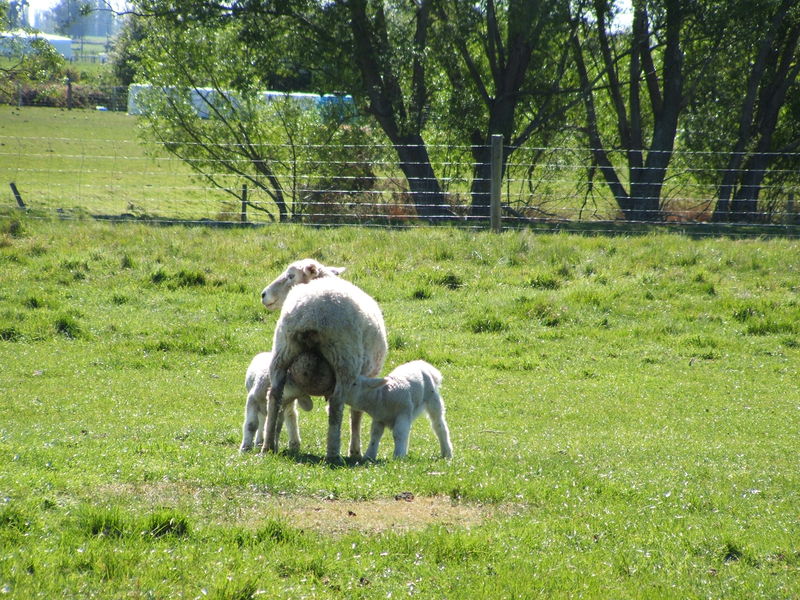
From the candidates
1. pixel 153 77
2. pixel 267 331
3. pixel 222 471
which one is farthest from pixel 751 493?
pixel 153 77

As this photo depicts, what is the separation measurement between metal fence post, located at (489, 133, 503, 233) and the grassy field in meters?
0.83

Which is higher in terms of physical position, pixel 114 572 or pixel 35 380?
pixel 114 572

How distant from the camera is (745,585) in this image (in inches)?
191

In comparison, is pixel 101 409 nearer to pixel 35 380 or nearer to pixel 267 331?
pixel 35 380

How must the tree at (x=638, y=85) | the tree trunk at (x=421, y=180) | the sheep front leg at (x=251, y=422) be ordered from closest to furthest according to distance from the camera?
1. the sheep front leg at (x=251, y=422)
2. the tree trunk at (x=421, y=180)
3. the tree at (x=638, y=85)

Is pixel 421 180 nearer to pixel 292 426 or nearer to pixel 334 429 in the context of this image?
pixel 292 426

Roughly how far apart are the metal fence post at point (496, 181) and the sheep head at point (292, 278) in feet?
29.4

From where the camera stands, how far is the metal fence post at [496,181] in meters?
17.3

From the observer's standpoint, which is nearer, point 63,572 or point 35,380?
point 63,572

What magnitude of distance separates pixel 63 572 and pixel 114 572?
223 mm

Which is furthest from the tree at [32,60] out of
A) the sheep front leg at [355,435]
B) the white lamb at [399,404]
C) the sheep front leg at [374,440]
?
the sheep front leg at [374,440]

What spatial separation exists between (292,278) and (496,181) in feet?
30.6

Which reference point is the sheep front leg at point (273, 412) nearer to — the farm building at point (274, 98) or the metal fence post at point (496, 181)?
the metal fence post at point (496, 181)

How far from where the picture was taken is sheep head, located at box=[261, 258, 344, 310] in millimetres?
8586
